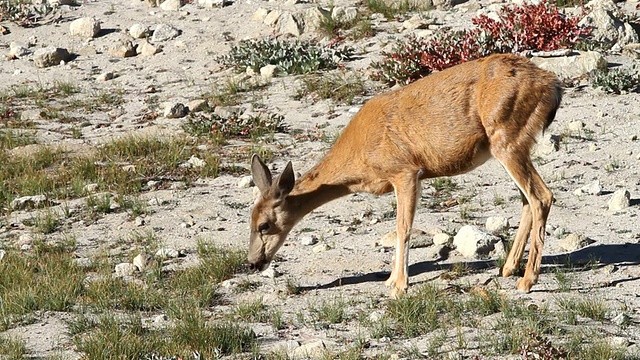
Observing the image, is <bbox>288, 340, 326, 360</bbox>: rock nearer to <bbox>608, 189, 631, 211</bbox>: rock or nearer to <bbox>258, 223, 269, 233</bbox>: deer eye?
<bbox>258, 223, 269, 233</bbox>: deer eye

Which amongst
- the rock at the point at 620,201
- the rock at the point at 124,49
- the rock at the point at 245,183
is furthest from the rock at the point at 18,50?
the rock at the point at 620,201

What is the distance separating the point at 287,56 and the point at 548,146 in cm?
550

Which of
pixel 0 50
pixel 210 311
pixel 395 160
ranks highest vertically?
pixel 395 160

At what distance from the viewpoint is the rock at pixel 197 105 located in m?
15.5

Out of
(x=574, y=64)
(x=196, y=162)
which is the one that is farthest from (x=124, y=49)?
(x=574, y=64)

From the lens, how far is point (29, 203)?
1242cm

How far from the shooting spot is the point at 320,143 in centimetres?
1394

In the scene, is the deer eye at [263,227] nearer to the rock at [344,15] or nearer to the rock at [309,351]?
the rock at [309,351]

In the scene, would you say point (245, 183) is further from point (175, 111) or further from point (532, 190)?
point (532, 190)

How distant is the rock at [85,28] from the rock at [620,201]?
11501mm

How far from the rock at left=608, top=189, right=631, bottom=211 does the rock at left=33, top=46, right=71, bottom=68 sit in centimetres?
1115

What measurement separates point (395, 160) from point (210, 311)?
2253mm

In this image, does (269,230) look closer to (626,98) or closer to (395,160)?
(395,160)

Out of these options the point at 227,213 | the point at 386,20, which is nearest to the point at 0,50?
the point at 386,20
